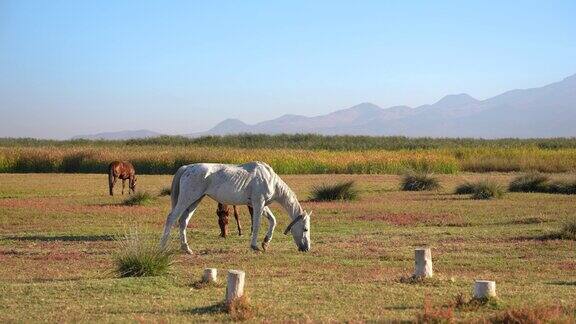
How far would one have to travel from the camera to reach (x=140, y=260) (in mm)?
13344

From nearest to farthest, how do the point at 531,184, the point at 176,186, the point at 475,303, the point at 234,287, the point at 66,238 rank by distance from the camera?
1. the point at 234,287
2. the point at 475,303
3. the point at 176,186
4. the point at 66,238
5. the point at 531,184

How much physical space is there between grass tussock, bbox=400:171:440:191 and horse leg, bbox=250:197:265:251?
2015cm

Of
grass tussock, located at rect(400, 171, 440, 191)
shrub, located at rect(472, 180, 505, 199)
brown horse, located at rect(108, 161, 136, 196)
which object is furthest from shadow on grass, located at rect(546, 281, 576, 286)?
brown horse, located at rect(108, 161, 136, 196)

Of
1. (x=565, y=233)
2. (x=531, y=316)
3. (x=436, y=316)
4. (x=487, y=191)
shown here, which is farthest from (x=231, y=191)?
(x=487, y=191)

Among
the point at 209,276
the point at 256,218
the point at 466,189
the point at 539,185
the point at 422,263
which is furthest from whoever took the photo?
the point at 539,185

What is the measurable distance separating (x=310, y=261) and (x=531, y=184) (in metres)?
22.4

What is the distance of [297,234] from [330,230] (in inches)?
183

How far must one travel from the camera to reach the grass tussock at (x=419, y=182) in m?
36.7

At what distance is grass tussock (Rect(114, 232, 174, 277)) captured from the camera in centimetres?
1338

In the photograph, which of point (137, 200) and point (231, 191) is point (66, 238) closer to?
point (231, 191)

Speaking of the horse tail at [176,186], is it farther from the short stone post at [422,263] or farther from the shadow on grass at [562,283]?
the shadow on grass at [562,283]

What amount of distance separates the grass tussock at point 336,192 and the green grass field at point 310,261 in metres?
0.85

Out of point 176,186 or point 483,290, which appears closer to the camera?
point 483,290

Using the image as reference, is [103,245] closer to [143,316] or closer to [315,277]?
[315,277]
